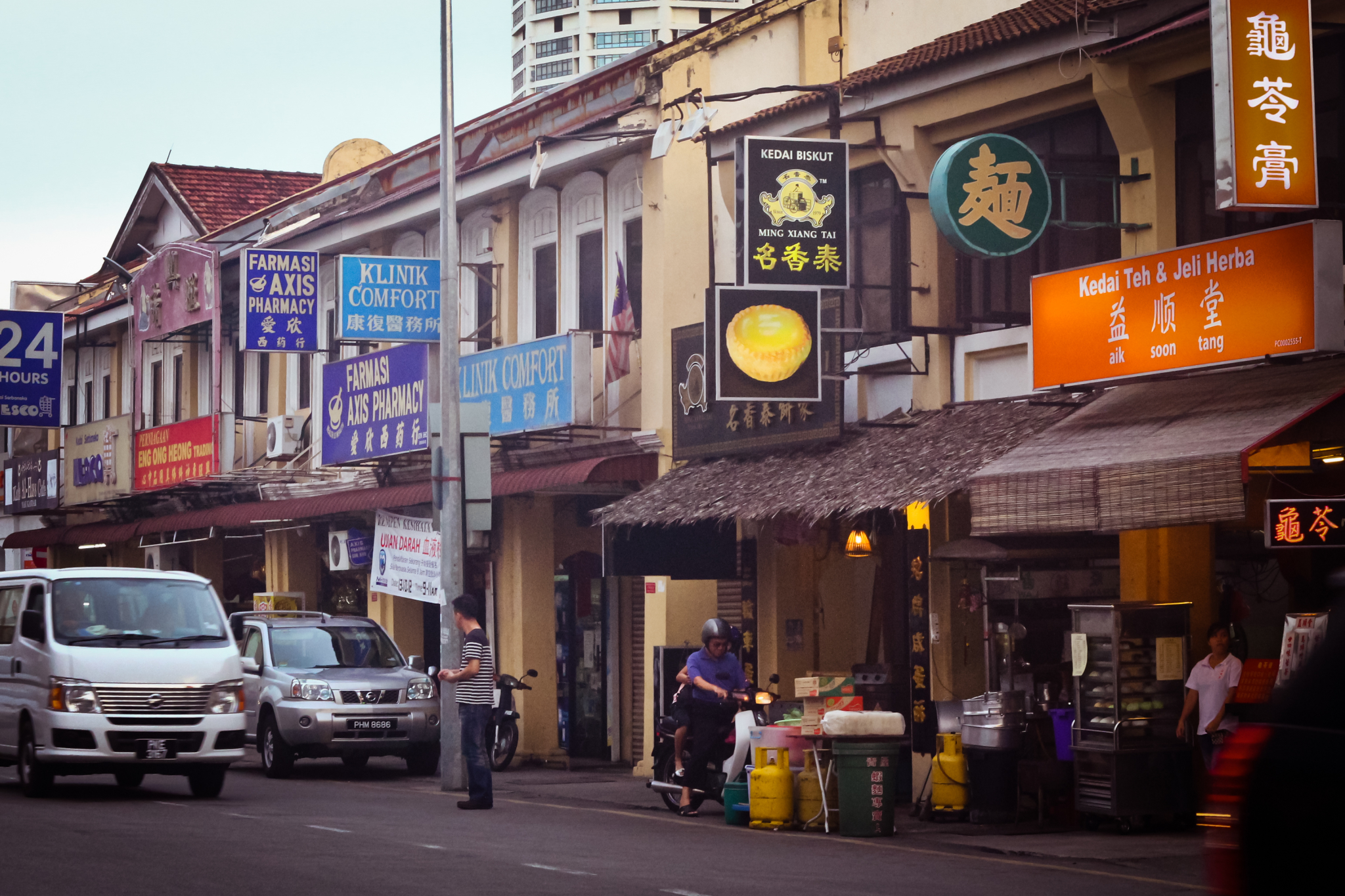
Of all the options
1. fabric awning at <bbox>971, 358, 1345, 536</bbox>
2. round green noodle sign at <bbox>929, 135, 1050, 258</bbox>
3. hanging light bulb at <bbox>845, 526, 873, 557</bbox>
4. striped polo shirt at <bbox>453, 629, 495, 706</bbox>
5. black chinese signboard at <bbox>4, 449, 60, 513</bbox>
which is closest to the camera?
fabric awning at <bbox>971, 358, 1345, 536</bbox>

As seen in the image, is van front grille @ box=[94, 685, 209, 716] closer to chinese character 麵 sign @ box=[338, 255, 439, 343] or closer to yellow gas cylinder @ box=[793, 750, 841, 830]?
yellow gas cylinder @ box=[793, 750, 841, 830]

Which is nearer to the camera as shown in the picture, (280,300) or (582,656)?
(582,656)

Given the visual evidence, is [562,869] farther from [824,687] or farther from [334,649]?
[334,649]

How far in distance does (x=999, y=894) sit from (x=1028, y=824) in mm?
4464

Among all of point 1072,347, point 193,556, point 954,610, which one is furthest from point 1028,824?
point 193,556

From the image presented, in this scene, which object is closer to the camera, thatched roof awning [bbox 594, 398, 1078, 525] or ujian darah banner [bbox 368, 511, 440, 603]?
thatched roof awning [bbox 594, 398, 1078, 525]

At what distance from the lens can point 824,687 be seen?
16.8m

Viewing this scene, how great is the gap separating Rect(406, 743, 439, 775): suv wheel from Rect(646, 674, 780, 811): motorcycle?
492cm

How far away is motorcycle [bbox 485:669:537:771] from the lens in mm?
22625

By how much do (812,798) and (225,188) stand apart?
2895 cm

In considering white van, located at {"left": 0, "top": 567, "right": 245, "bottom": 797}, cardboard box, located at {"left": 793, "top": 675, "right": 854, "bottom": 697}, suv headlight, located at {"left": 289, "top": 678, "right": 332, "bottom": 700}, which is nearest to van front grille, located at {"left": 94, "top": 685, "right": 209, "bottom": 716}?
white van, located at {"left": 0, "top": 567, "right": 245, "bottom": 797}

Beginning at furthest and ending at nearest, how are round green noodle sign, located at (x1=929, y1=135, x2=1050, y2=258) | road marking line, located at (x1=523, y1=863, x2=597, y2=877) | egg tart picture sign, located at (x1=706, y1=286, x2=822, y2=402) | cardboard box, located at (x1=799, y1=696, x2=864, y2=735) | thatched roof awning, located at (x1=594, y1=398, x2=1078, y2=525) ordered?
1. egg tart picture sign, located at (x1=706, y1=286, x2=822, y2=402)
2. cardboard box, located at (x1=799, y1=696, x2=864, y2=735)
3. thatched roof awning, located at (x1=594, y1=398, x2=1078, y2=525)
4. round green noodle sign, located at (x1=929, y1=135, x2=1050, y2=258)
5. road marking line, located at (x1=523, y1=863, x2=597, y2=877)

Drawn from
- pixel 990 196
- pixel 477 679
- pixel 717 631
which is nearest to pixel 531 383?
pixel 477 679

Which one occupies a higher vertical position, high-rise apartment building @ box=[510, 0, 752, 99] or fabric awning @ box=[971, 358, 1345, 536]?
high-rise apartment building @ box=[510, 0, 752, 99]
